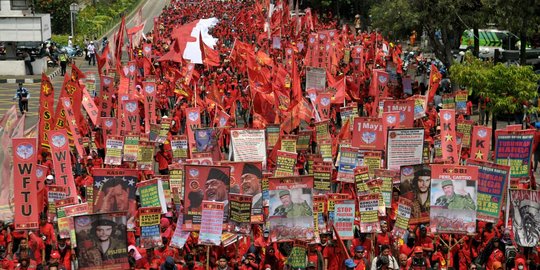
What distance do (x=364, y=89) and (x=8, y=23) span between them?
20.2m

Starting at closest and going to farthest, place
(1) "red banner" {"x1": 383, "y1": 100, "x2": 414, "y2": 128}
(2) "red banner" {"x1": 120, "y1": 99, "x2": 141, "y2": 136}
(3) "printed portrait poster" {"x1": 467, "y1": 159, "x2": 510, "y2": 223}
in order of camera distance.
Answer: (3) "printed portrait poster" {"x1": 467, "y1": 159, "x2": 510, "y2": 223} < (1) "red banner" {"x1": 383, "y1": 100, "x2": 414, "y2": 128} < (2) "red banner" {"x1": 120, "y1": 99, "x2": 141, "y2": 136}

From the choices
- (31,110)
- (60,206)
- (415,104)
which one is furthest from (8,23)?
(60,206)

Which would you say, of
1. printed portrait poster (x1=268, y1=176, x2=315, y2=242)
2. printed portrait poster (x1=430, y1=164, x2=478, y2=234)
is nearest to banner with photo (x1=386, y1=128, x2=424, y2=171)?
printed portrait poster (x1=430, y1=164, x2=478, y2=234)

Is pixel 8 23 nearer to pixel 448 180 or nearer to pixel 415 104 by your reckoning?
pixel 415 104

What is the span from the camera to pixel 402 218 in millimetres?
17000

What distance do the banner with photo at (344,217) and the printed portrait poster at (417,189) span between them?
965 mm

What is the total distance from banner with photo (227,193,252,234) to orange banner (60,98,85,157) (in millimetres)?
7240

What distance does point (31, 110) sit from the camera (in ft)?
127

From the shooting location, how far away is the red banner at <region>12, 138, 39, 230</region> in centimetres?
1697

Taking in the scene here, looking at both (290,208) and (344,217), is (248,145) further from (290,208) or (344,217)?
(290,208)

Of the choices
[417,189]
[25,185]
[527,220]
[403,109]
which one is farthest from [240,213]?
[403,109]

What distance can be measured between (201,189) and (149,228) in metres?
0.90

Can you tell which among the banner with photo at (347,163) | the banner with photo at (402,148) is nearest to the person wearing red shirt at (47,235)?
the banner with photo at (347,163)

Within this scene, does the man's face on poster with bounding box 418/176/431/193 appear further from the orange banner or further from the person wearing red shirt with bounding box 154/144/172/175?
the orange banner
